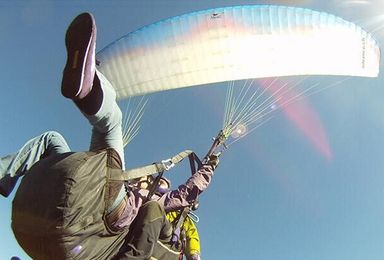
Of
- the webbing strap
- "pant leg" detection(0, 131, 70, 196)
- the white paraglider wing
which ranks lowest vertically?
"pant leg" detection(0, 131, 70, 196)

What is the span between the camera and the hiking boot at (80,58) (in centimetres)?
269

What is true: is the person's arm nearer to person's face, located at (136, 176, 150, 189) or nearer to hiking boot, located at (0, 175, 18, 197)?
person's face, located at (136, 176, 150, 189)

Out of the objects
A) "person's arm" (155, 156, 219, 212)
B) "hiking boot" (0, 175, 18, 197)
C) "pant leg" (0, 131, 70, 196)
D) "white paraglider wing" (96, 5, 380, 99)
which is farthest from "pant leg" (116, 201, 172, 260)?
"white paraglider wing" (96, 5, 380, 99)

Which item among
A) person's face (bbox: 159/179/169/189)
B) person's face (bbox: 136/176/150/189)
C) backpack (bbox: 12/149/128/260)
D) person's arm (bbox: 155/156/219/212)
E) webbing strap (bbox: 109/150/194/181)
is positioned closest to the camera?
backpack (bbox: 12/149/128/260)

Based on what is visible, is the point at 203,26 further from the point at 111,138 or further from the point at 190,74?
the point at 111,138

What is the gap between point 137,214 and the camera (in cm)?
376

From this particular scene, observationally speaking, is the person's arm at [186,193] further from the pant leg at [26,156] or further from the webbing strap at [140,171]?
the pant leg at [26,156]

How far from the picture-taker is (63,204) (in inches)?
110

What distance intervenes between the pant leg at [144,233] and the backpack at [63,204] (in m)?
0.48

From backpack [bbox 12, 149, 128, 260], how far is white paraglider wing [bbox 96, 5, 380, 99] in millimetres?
5130

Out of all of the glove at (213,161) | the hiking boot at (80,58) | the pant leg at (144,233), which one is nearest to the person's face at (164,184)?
the glove at (213,161)

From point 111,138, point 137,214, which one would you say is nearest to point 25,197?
point 111,138

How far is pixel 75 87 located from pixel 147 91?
6286 mm

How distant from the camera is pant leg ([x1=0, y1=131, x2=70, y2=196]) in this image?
331 centimetres
